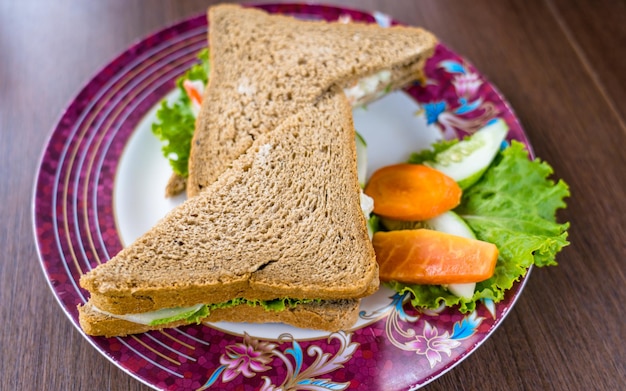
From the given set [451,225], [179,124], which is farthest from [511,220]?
[179,124]

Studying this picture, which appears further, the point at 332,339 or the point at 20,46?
the point at 20,46

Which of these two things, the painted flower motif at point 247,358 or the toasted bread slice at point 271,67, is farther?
the toasted bread slice at point 271,67

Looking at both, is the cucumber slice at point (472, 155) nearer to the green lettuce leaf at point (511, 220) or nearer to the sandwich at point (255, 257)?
the green lettuce leaf at point (511, 220)

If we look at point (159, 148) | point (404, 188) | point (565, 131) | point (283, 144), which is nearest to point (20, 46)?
point (159, 148)

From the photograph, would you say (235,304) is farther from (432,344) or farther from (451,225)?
(451,225)

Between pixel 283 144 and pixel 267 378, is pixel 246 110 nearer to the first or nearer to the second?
pixel 283 144

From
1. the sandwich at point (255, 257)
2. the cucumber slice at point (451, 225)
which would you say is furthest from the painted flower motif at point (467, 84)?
the sandwich at point (255, 257)
